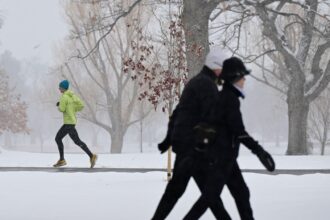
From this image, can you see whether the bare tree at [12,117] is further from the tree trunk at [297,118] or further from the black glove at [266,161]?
the black glove at [266,161]

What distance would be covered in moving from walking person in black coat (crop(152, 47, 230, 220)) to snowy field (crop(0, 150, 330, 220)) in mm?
1315

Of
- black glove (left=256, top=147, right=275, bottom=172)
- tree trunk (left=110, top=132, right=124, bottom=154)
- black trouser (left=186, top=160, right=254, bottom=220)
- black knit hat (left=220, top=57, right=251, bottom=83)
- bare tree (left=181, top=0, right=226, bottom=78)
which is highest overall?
bare tree (left=181, top=0, right=226, bottom=78)

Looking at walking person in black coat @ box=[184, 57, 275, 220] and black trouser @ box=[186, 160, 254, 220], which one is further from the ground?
walking person in black coat @ box=[184, 57, 275, 220]

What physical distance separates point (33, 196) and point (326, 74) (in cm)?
1513

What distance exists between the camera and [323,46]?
2064 cm

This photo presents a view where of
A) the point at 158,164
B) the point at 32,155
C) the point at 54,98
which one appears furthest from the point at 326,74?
the point at 54,98

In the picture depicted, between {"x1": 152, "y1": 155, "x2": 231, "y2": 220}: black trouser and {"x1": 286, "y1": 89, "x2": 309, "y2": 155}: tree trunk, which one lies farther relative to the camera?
{"x1": 286, "y1": 89, "x2": 309, "y2": 155}: tree trunk

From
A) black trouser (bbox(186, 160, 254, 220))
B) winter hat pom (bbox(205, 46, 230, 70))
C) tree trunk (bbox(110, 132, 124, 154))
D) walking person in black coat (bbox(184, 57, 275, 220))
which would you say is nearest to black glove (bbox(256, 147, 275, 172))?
walking person in black coat (bbox(184, 57, 275, 220))

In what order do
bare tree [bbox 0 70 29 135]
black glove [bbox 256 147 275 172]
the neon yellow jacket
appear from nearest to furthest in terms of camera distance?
1. black glove [bbox 256 147 275 172]
2. the neon yellow jacket
3. bare tree [bbox 0 70 29 135]

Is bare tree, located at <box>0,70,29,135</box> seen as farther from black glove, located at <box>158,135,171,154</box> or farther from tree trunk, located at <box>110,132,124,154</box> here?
black glove, located at <box>158,135,171,154</box>

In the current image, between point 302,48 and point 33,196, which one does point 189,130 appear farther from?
point 302,48

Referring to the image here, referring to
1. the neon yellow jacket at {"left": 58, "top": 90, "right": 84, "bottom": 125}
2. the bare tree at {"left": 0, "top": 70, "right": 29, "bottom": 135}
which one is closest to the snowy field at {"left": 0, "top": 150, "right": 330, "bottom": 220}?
the neon yellow jacket at {"left": 58, "top": 90, "right": 84, "bottom": 125}

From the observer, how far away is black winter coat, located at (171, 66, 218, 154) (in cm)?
506

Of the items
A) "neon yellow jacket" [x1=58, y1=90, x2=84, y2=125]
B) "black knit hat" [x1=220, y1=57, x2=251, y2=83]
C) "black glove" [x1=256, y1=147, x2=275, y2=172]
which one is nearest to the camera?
"black glove" [x1=256, y1=147, x2=275, y2=172]
